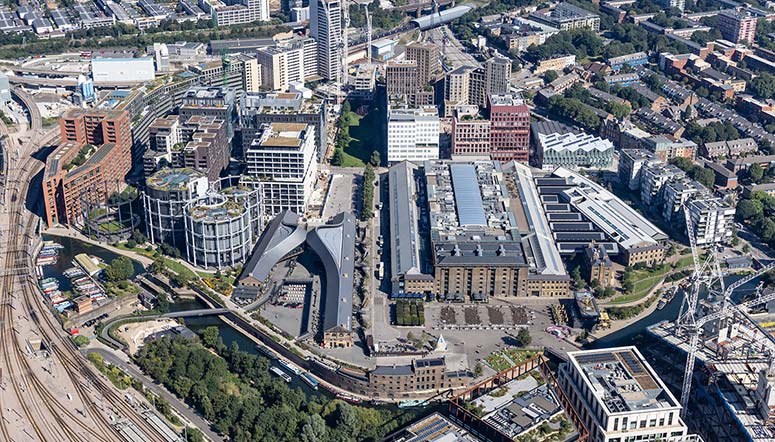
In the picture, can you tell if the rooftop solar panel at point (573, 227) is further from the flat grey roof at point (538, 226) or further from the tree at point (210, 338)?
the tree at point (210, 338)

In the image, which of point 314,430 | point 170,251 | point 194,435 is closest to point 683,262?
point 314,430

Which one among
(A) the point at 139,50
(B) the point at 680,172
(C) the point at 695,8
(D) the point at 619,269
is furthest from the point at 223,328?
(C) the point at 695,8

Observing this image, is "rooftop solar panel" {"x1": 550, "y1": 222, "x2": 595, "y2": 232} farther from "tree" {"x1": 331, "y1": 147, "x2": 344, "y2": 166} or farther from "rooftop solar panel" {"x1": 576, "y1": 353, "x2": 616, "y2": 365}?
"rooftop solar panel" {"x1": 576, "y1": 353, "x2": 616, "y2": 365}

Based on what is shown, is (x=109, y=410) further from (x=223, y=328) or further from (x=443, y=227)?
(x=443, y=227)

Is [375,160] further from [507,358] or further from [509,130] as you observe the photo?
[507,358]

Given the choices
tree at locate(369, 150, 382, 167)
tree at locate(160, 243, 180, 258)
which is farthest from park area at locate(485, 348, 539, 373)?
tree at locate(369, 150, 382, 167)

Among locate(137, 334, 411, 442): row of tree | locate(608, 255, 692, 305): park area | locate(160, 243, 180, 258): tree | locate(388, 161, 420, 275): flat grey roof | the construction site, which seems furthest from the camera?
locate(160, 243, 180, 258): tree
